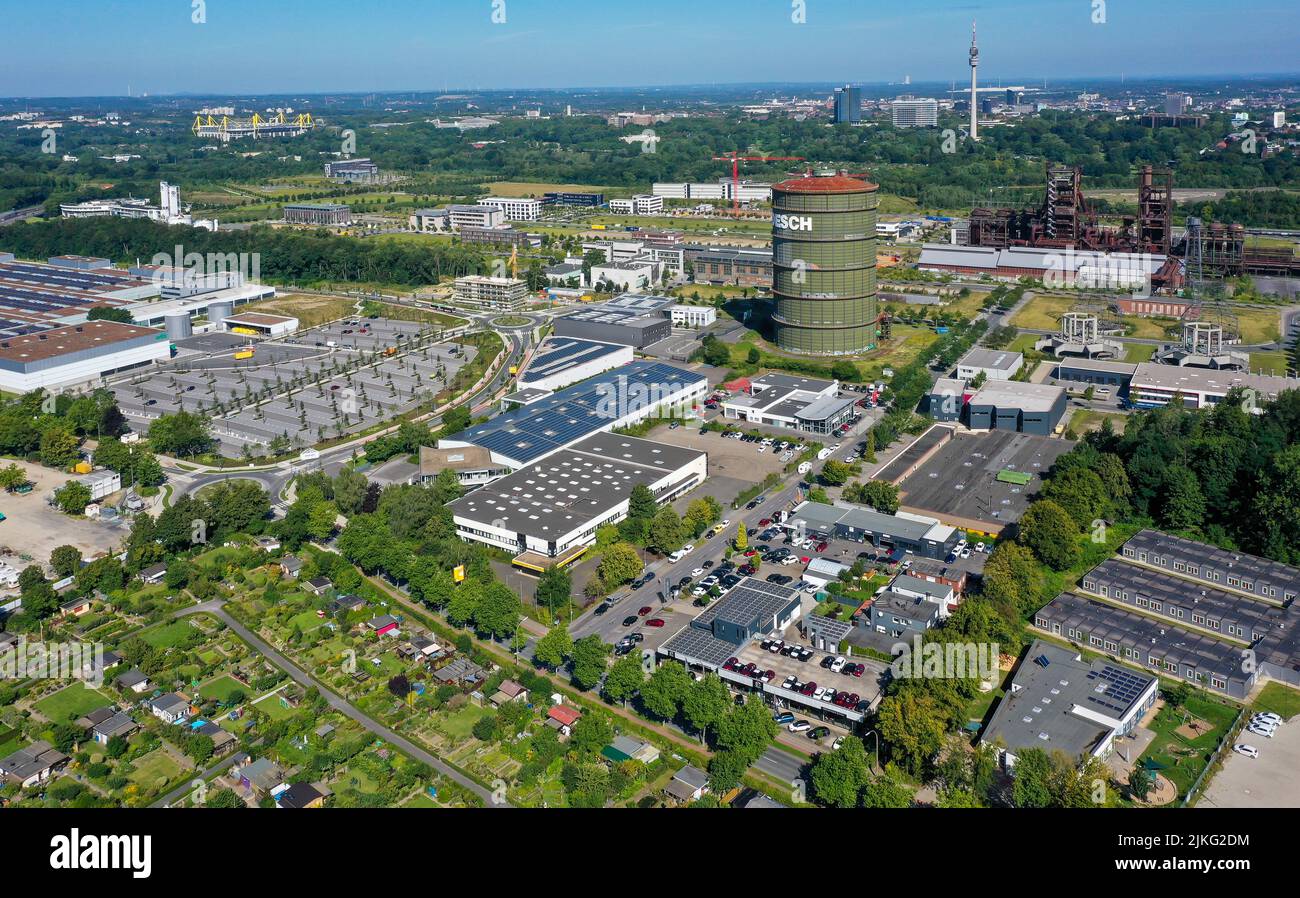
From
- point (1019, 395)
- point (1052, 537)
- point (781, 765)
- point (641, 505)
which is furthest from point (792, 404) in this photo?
point (781, 765)

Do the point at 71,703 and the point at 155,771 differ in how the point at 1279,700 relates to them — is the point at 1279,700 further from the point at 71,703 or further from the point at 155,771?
the point at 71,703

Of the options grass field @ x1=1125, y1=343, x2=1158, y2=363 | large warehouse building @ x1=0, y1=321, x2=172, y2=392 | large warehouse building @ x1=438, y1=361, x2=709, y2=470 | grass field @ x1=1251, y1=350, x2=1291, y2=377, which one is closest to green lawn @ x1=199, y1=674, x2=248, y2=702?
large warehouse building @ x1=438, y1=361, x2=709, y2=470

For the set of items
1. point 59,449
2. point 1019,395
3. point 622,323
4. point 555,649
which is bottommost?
point 555,649

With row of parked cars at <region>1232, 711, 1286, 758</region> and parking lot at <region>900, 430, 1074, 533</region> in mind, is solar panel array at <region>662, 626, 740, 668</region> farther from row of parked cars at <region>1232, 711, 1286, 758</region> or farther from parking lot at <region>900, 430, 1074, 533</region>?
row of parked cars at <region>1232, 711, 1286, 758</region>

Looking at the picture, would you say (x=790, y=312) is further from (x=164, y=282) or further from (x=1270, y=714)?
(x=164, y=282)

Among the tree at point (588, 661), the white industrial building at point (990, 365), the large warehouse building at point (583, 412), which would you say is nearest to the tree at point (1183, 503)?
the white industrial building at point (990, 365)

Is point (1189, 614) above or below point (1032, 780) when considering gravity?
above
